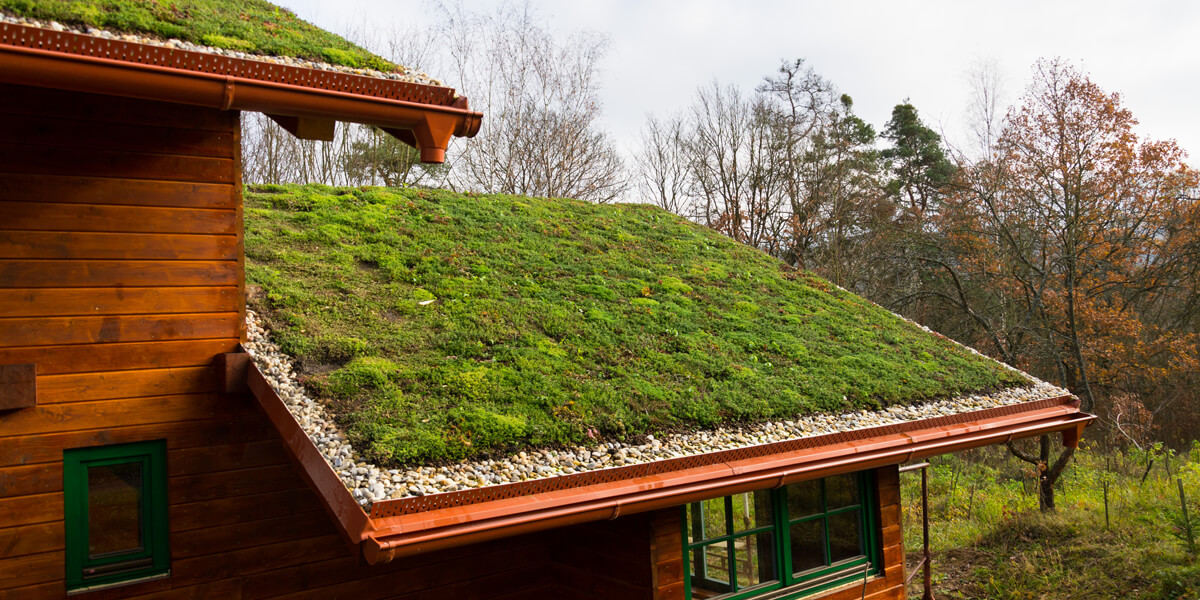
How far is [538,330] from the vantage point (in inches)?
253

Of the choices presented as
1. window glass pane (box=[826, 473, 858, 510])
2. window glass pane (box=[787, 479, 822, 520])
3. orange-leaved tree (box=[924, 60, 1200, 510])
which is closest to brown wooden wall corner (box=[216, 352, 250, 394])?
window glass pane (box=[787, 479, 822, 520])

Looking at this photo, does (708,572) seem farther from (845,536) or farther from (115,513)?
(115,513)

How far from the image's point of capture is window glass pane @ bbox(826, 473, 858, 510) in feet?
20.8

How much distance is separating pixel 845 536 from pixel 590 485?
3.30m

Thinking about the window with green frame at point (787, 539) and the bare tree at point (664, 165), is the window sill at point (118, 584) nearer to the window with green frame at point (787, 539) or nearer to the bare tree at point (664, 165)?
the window with green frame at point (787, 539)

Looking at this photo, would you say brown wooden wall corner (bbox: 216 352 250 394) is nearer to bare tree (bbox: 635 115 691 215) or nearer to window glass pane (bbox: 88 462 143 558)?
window glass pane (bbox: 88 462 143 558)

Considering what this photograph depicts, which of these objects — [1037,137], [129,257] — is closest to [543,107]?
[1037,137]

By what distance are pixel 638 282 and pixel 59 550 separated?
226 inches

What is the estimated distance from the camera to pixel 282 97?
389cm

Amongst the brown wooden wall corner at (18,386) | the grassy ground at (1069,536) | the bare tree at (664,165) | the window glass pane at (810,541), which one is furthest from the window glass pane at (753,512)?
the bare tree at (664,165)

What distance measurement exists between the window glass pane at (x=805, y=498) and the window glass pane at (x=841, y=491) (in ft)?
0.41

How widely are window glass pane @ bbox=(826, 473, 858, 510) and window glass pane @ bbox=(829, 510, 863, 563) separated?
0.10 metres

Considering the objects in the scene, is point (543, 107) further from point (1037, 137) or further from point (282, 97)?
point (282, 97)

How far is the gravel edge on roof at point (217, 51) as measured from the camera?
3.51 meters
